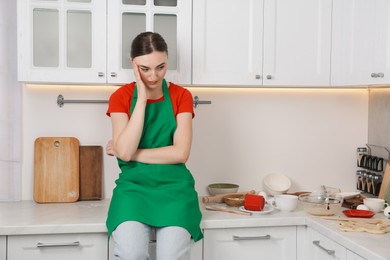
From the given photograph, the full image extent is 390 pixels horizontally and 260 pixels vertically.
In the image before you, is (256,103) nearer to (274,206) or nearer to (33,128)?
(274,206)

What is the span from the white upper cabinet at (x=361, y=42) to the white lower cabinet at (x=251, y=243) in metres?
0.85

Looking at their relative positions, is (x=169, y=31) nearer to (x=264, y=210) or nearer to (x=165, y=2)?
(x=165, y=2)

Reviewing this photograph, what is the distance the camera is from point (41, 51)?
9.11 ft

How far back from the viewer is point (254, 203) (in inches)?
109

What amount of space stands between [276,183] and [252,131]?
34cm

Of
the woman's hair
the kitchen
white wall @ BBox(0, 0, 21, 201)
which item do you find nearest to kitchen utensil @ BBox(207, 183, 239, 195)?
the kitchen

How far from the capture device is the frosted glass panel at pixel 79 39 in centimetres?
280

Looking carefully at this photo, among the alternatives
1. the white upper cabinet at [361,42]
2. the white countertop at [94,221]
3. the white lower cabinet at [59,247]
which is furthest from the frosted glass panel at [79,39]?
the white upper cabinet at [361,42]

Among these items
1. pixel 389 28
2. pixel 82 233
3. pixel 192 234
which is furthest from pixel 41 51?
pixel 389 28

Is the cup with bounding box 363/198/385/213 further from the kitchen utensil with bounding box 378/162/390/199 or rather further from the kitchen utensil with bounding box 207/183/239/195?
the kitchen utensil with bounding box 207/183/239/195

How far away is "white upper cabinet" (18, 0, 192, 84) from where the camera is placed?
276 cm

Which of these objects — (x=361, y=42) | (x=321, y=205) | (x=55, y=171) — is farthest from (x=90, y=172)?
(x=361, y=42)

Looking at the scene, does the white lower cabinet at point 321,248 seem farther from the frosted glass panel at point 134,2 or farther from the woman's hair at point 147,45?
the frosted glass panel at point 134,2

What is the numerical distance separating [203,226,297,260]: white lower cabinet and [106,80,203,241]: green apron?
0.64ft
